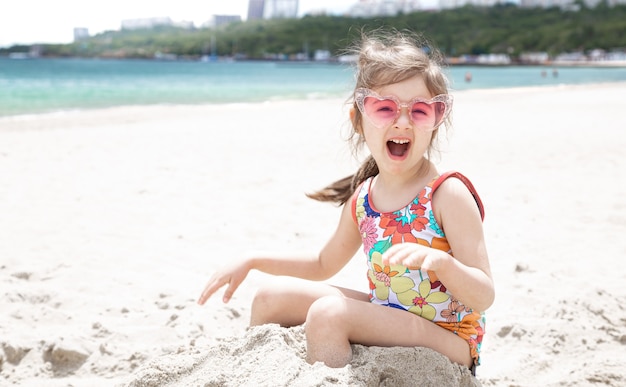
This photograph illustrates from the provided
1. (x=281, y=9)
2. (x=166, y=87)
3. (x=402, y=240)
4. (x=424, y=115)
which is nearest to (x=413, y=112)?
(x=424, y=115)

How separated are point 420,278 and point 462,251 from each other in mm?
174

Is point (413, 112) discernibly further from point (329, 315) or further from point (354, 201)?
point (329, 315)

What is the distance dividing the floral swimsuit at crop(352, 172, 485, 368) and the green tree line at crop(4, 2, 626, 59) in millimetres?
84084

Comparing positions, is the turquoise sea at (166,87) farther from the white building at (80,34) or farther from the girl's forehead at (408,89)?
the white building at (80,34)

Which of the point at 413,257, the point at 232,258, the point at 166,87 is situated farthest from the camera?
the point at 166,87

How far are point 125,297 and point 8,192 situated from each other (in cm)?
293

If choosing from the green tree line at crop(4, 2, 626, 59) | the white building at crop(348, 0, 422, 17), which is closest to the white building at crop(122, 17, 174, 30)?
the green tree line at crop(4, 2, 626, 59)

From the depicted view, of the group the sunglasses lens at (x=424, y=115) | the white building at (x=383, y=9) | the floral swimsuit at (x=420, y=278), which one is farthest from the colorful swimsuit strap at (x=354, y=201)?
the white building at (x=383, y=9)

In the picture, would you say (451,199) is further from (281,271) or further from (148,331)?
(148,331)

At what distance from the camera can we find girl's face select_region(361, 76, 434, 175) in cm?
206

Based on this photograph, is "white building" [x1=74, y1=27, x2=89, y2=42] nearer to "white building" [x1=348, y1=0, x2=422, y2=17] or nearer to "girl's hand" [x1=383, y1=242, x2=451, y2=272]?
"white building" [x1=348, y1=0, x2=422, y2=17]

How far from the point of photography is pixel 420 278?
2.03 metres

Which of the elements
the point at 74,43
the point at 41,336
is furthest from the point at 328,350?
the point at 74,43

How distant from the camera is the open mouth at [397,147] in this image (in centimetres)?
212
